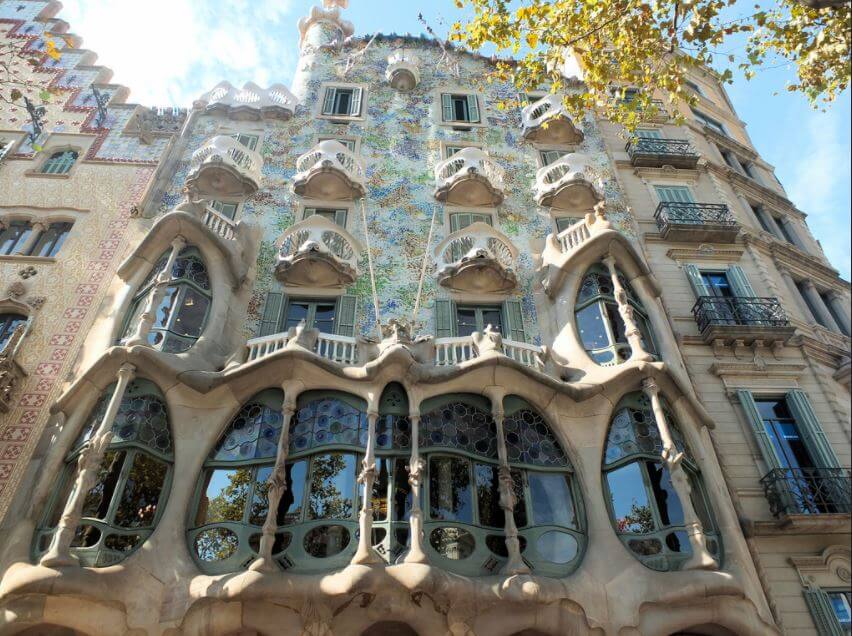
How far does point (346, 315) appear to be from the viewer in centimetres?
1359

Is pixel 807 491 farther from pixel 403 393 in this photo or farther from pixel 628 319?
pixel 403 393

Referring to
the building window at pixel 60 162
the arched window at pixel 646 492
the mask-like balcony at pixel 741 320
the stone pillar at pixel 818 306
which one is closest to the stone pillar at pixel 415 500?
the arched window at pixel 646 492

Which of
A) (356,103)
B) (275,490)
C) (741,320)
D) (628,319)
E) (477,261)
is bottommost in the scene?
(275,490)

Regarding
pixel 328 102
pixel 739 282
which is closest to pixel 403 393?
pixel 739 282

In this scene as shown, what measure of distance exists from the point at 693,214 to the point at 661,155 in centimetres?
252

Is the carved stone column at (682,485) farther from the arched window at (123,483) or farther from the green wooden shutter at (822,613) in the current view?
the arched window at (123,483)

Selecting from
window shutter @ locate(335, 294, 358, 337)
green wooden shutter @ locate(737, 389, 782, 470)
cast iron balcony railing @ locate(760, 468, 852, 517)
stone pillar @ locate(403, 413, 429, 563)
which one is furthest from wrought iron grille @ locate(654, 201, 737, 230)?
stone pillar @ locate(403, 413, 429, 563)

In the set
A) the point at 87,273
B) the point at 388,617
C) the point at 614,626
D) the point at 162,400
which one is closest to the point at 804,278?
the point at 614,626

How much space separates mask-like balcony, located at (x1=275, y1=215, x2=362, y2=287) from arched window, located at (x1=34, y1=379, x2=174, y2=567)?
4.33 m

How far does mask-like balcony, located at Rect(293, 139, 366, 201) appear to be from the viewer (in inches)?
632

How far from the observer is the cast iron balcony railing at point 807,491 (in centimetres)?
1083

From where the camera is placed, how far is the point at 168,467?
1021cm

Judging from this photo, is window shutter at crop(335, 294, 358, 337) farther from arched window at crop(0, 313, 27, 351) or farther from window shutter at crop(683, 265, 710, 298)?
window shutter at crop(683, 265, 710, 298)

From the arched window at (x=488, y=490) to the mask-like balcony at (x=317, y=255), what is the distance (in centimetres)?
452
